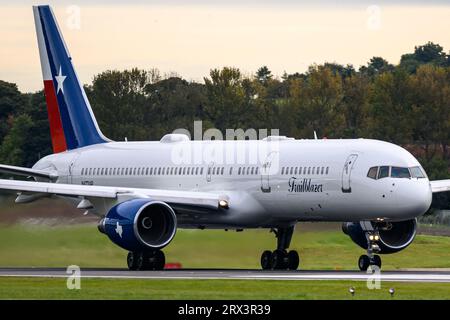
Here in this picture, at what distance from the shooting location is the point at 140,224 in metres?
51.1

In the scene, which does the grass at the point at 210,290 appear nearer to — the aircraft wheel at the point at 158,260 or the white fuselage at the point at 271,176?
the white fuselage at the point at 271,176

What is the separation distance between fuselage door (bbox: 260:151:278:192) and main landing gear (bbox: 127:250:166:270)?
14.4ft

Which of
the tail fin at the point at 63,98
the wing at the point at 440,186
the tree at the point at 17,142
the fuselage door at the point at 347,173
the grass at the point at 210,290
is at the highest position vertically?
the tail fin at the point at 63,98

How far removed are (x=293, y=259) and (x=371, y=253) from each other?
5427mm

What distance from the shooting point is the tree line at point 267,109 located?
337ft

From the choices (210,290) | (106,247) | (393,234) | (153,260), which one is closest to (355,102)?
(106,247)

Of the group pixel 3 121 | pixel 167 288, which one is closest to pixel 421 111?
pixel 3 121

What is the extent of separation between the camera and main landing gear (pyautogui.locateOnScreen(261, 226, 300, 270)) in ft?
180

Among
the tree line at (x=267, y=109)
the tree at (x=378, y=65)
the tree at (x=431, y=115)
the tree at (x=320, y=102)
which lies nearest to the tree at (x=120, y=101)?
the tree line at (x=267, y=109)

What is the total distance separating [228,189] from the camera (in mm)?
55656

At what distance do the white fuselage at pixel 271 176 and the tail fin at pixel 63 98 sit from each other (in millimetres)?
1446

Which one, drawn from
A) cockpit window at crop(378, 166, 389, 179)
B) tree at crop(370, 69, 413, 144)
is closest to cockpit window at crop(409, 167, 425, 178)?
cockpit window at crop(378, 166, 389, 179)
